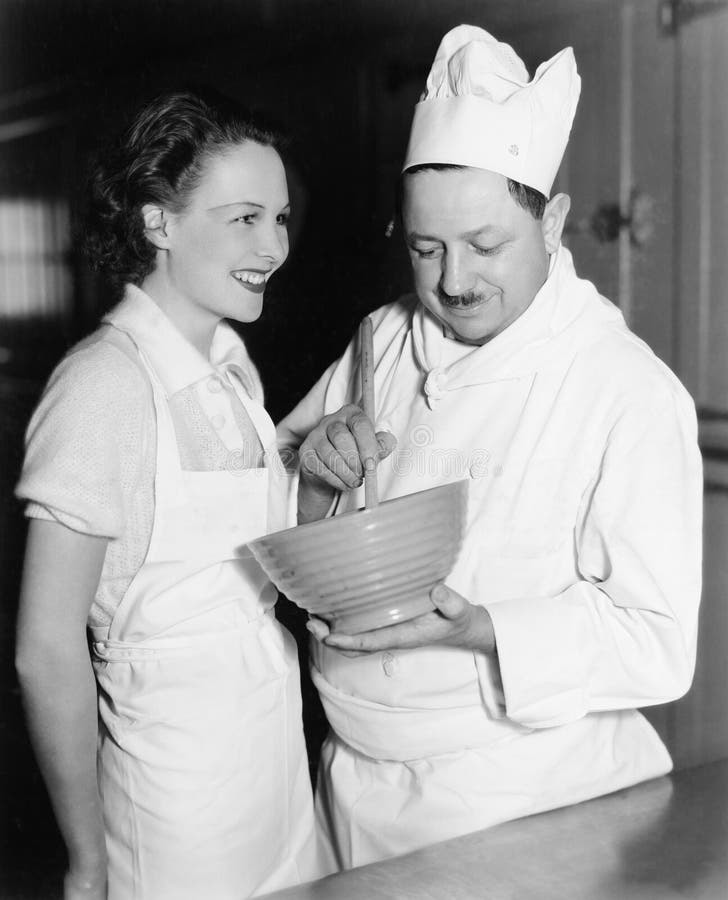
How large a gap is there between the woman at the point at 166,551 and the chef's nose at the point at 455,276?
0.64 feet

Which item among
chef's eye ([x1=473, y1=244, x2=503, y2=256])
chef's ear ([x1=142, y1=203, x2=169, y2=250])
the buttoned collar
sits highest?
chef's ear ([x1=142, y1=203, x2=169, y2=250])

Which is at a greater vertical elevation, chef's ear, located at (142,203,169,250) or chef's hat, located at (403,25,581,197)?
chef's hat, located at (403,25,581,197)

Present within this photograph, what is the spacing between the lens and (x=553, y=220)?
42.0 inches

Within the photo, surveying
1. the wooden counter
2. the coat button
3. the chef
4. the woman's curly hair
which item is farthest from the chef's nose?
the wooden counter

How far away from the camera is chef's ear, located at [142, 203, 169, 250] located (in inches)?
41.0

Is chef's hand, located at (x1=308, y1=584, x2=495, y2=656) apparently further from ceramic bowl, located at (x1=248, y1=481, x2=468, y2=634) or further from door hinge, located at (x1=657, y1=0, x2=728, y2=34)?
door hinge, located at (x1=657, y1=0, x2=728, y2=34)

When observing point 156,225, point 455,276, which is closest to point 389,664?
point 455,276

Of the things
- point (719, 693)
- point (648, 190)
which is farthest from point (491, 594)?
point (719, 693)

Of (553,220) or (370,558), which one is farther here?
(553,220)

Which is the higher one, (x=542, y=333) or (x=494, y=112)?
(x=494, y=112)

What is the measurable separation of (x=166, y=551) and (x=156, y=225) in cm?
35

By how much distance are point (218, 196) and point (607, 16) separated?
114cm

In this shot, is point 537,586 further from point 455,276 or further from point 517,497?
point 455,276

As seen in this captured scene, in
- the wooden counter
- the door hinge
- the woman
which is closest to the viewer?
the wooden counter
